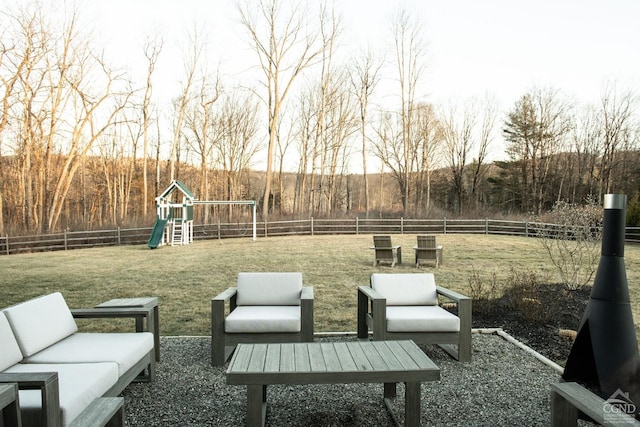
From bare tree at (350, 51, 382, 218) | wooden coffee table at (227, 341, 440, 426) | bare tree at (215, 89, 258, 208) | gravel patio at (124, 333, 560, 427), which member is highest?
bare tree at (350, 51, 382, 218)

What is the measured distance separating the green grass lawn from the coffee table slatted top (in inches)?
95.2

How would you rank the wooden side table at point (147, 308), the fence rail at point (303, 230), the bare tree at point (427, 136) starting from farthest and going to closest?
the bare tree at point (427, 136) → the fence rail at point (303, 230) → the wooden side table at point (147, 308)

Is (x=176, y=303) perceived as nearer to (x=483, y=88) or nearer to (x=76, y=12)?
→ (x=76, y=12)

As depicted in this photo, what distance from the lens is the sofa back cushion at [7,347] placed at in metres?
2.49

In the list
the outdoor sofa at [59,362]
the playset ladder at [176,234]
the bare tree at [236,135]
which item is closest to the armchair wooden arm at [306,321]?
the outdoor sofa at [59,362]

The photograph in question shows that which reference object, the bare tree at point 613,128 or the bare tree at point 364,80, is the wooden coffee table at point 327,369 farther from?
the bare tree at point 613,128

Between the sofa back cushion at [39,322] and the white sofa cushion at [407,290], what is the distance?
98.7 inches

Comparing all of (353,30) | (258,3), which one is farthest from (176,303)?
(353,30)

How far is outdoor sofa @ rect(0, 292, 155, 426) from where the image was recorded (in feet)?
6.27

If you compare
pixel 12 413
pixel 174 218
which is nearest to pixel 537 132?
pixel 174 218

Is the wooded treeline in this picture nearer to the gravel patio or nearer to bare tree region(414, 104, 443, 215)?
bare tree region(414, 104, 443, 215)

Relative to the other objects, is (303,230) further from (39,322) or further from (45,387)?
(45,387)

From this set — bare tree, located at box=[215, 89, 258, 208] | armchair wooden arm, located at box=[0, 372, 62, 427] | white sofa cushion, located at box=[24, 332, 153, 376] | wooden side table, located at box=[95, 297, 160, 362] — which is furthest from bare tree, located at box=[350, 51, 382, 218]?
armchair wooden arm, located at box=[0, 372, 62, 427]

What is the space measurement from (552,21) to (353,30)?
32.2 ft
